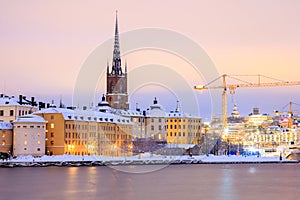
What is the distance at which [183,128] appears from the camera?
7600cm

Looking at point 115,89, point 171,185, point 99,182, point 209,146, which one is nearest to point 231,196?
point 171,185

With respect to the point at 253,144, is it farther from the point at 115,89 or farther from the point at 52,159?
the point at 52,159

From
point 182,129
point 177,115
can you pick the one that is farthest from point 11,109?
point 177,115

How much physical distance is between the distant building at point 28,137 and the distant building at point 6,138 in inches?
24.7

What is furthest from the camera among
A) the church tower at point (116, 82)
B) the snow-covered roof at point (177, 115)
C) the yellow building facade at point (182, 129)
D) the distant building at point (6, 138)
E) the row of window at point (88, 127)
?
the church tower at point (116, 82)

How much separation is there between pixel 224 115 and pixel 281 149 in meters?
14.9

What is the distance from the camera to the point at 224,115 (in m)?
91.8

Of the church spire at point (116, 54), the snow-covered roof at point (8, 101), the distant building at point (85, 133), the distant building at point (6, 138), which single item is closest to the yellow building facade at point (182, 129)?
the distant building at point (85, 133)

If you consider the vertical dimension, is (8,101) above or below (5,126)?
above

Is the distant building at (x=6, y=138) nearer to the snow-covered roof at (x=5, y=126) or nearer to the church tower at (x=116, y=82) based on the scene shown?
the snow-covered roof at (x=5, y=126)

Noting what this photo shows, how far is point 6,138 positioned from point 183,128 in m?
28.5

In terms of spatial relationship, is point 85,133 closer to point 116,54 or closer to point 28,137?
point 28,137

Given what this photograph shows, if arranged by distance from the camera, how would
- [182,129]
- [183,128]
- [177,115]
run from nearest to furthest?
[182,129], [183,128], [177,115]

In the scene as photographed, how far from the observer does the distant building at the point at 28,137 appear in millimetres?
52500
